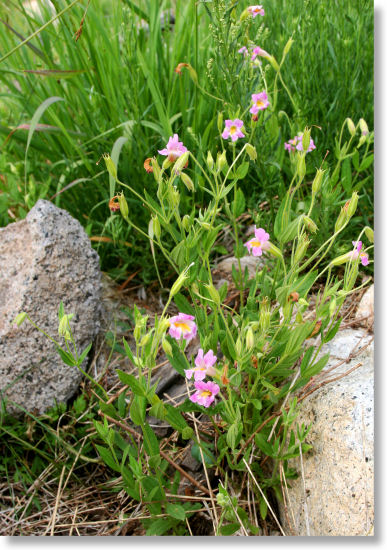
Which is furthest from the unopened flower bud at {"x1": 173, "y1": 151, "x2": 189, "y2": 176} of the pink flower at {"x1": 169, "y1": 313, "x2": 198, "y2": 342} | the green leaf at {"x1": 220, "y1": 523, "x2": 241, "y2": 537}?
the green leaf at {"x1": 220, "y1": 523, "x2": 241, "y2": 537}

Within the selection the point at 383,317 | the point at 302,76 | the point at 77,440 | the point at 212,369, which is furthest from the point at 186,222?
the point at 302,76

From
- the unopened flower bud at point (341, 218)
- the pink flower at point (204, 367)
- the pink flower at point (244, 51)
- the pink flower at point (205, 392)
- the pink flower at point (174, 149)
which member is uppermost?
the pink flower at point (244, 51)

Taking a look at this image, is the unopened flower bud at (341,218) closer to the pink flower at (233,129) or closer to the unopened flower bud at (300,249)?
the unopened flower bud at (300,249)

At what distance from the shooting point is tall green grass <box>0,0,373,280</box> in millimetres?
1840

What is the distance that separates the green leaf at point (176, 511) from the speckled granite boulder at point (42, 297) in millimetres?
510

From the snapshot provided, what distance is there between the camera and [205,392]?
3.86 feet

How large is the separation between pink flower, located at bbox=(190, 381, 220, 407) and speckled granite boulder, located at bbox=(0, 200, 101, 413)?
576mm

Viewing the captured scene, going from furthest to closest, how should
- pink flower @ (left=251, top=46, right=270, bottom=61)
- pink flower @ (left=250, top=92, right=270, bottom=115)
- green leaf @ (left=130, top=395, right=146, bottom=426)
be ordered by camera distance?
pink flower @ (left=251, top=46, right=270, bottom=61), pink flower @ (left=250, top=92, right=270, bottom=115), green leaf @ (left=130, top=395, right=146, bottom=426)

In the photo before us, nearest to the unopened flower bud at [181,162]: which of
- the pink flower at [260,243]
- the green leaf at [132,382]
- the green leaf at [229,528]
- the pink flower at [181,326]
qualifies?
the pink flower at [260,243]

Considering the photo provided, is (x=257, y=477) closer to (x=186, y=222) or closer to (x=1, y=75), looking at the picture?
(x=186, y=222)

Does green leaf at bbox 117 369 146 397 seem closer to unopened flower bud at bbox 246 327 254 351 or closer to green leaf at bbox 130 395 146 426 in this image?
green leaf at bbox 130 395 146 426

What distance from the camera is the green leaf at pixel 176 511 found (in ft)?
4.02

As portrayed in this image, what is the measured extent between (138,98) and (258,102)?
49cm

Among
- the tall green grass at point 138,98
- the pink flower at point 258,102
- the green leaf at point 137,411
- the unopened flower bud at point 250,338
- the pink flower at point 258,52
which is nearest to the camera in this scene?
the unopened flower bud at point 250,338
